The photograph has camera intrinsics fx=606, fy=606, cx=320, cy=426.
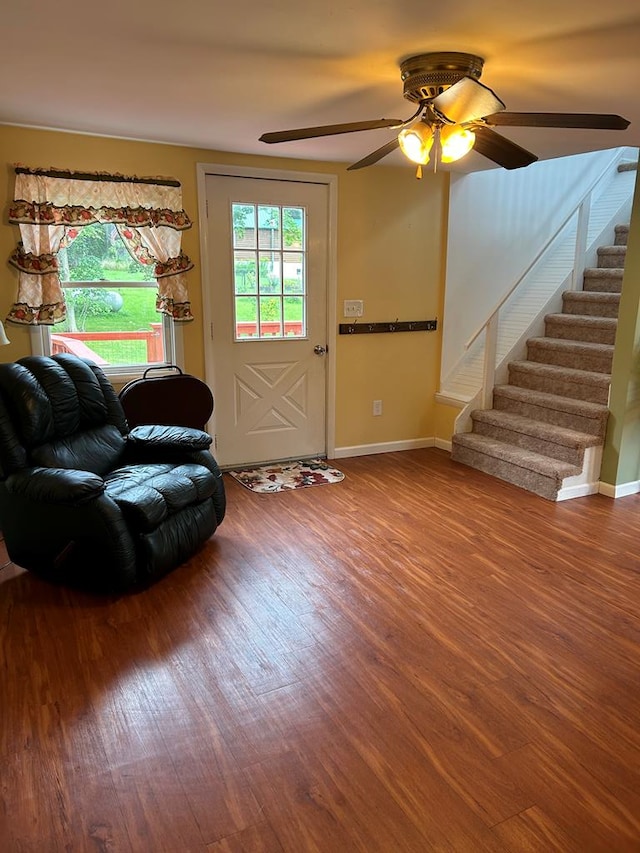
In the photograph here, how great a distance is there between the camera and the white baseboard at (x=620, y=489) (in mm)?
4109

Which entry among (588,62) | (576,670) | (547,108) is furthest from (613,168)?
(576,670)

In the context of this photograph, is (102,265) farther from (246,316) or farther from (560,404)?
(560,404)

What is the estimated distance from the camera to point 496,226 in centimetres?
520

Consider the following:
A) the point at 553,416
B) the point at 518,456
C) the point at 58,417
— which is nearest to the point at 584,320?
the point at 553,416

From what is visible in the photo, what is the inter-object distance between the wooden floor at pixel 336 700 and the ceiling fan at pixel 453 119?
195cm

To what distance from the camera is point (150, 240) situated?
3.92 metres

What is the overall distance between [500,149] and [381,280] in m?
2.41

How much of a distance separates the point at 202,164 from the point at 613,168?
3718mm

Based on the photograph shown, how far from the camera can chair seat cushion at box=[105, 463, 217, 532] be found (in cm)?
278

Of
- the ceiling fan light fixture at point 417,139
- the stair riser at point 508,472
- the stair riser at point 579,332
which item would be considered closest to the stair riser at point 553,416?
the stair riser at point 508,472

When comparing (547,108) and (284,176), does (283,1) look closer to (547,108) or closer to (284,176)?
(547,108)

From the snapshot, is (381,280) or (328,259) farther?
(381,280)

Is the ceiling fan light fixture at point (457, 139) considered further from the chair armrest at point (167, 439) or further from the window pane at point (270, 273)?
the window pane at point (270, 273)

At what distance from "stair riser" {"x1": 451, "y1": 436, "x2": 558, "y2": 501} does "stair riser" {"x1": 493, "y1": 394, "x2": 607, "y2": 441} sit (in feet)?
1.51
